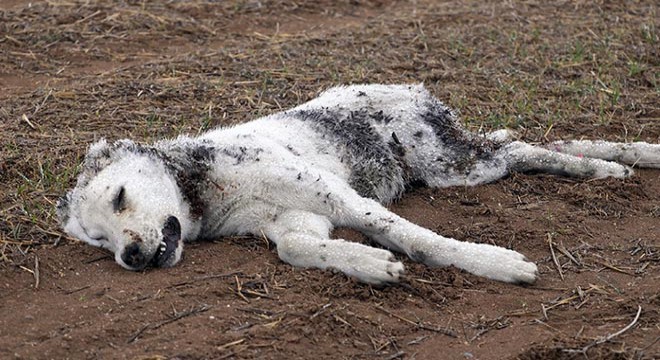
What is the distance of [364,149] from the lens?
658 cm

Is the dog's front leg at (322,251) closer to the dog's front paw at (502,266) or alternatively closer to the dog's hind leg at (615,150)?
the dog's front paw at (502,266)

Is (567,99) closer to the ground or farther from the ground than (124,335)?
closer to the ground

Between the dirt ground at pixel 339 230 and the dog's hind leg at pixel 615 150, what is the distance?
0.12 metres

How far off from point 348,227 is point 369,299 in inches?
30.3

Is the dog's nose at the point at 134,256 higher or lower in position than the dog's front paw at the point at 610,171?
higher

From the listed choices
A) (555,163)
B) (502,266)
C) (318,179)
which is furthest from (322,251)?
(555,163)

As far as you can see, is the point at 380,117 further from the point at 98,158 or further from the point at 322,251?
the point at 98,158

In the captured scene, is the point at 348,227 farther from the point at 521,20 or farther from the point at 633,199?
the point at 521,20

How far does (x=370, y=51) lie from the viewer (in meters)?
9.66

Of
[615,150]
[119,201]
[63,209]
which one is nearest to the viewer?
[119,201]

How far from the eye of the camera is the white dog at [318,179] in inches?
214

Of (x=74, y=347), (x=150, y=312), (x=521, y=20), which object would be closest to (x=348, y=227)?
(x=150, y=312)

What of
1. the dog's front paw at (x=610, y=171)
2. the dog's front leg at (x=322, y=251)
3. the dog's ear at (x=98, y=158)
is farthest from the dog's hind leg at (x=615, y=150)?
the dog's ear at (x=98, y=158)

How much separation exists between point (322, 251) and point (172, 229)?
2.55 feet
